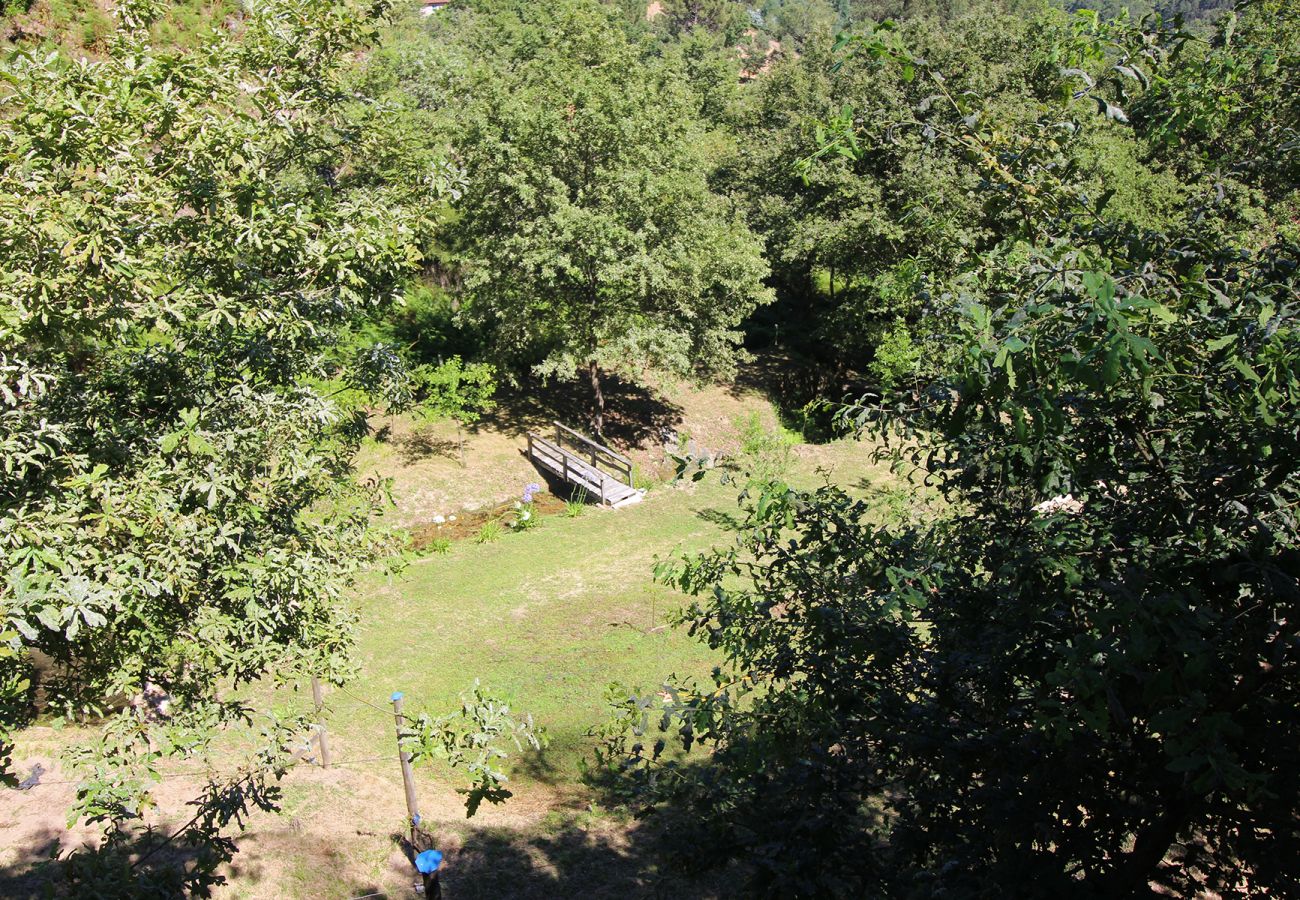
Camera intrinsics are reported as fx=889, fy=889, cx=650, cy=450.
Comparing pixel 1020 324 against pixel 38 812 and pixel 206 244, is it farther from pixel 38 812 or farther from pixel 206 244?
pixel 38 812

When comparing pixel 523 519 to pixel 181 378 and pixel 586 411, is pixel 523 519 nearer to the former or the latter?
pixel 586 411

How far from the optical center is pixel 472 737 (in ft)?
15.3

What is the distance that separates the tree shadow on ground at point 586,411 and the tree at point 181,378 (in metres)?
17.4

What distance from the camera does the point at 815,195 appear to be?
25.0 m

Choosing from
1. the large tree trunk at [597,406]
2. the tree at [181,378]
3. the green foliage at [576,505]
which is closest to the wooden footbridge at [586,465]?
the green foliage at [576,505]

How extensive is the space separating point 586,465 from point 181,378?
49.1ft

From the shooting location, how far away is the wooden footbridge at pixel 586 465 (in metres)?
19.7

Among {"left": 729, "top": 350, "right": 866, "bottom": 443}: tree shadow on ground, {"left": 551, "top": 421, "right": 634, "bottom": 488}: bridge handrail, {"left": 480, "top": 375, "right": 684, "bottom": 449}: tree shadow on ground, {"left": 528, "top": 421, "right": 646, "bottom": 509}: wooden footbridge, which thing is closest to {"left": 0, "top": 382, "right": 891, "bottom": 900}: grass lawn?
{"left": 528, "top": 421, "right": 646, "bottom": 509}: wooden footbridge

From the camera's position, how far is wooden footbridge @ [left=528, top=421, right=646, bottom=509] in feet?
64.6

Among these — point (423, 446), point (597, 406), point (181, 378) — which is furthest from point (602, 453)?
point (181, 378)

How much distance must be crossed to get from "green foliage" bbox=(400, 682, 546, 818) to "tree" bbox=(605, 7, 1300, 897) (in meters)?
0.62

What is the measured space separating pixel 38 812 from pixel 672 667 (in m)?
7.10

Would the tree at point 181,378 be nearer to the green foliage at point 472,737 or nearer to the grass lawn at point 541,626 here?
the green foliage at point 472,737

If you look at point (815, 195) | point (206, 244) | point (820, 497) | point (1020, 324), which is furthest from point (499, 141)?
point (1020, 324)
